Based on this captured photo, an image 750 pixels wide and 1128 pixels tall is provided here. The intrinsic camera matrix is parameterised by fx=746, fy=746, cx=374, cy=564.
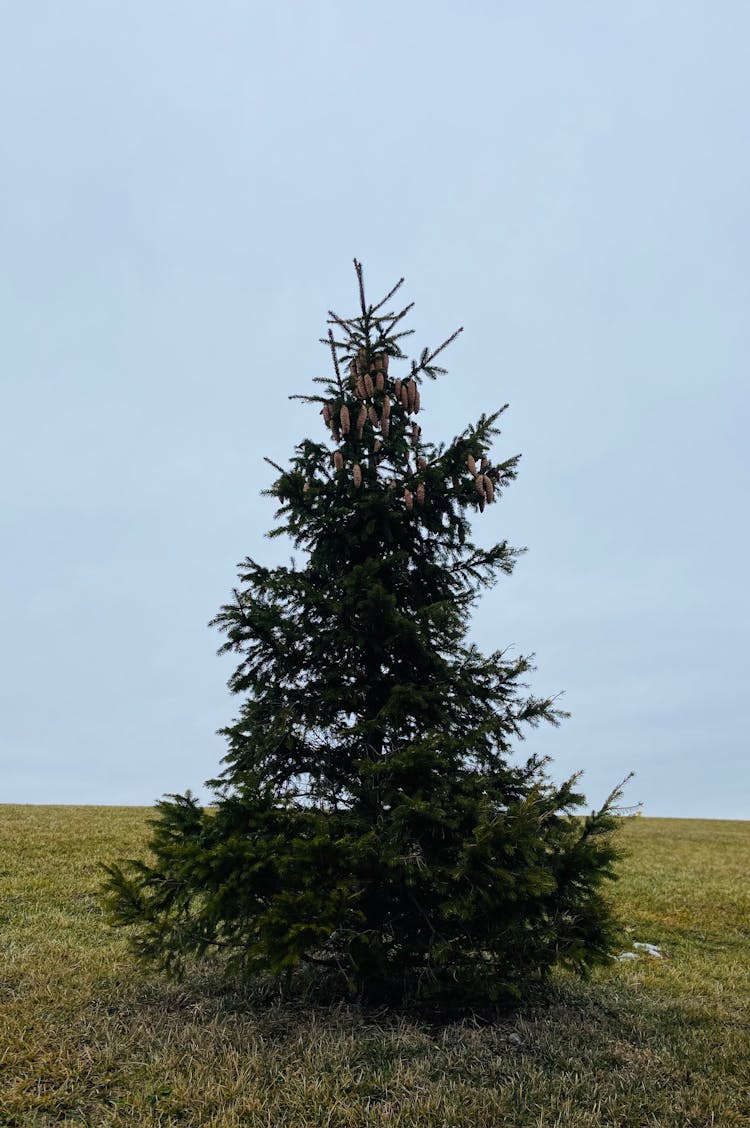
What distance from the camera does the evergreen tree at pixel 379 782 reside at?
6785mm

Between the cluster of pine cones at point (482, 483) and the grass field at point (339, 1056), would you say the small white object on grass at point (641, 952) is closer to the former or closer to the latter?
the grass field at point (339, 1056)

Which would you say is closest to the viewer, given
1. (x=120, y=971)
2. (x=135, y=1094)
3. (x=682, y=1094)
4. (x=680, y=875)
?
(x=135, y=1094)

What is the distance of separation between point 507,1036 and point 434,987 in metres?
0.82

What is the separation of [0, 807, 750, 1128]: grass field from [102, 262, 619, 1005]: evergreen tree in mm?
554

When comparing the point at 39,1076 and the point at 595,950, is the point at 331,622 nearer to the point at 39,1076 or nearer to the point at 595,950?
the point at 595,950

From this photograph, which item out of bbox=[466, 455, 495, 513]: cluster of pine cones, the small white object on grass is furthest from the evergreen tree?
the small white object on grass

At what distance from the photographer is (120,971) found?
363 inches

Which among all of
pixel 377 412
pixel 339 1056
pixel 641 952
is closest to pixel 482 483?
pixel 377 412

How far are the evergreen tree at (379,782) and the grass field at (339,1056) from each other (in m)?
0.55

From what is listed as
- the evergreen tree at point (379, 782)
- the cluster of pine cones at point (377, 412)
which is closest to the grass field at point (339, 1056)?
the evergreen tree at point (379, 782)

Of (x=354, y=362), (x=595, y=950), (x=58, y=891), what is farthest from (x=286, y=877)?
(x=58, y=891)

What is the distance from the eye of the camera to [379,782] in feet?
25.1

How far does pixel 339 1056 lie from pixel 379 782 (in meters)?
2.37

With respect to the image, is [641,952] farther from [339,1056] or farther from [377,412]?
[377,412]
